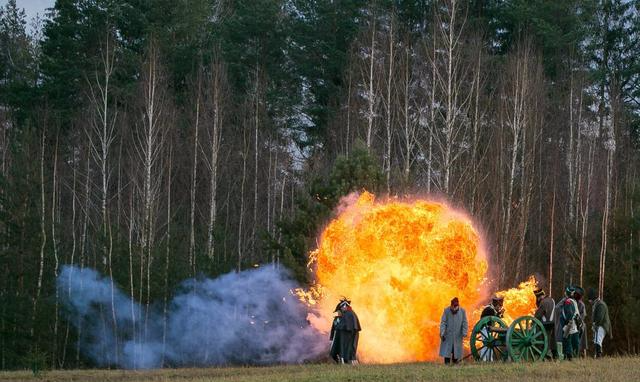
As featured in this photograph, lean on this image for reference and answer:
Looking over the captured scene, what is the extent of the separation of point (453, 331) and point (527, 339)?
177cm

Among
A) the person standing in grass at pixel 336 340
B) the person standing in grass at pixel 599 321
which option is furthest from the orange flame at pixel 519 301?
the person standing in grass at pixel 336 340

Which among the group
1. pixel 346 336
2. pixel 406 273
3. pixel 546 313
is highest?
pixel 406 273

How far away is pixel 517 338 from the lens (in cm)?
2166

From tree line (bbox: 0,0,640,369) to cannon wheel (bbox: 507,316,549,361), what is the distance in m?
11.2

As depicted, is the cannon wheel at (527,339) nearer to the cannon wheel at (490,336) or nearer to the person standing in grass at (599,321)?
the cannon wheel at (490,336)

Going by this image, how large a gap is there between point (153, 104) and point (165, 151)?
8.02 meters

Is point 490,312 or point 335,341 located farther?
point 335,341

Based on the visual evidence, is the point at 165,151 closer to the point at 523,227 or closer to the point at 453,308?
the point at 523,227

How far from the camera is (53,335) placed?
37938 millimetres

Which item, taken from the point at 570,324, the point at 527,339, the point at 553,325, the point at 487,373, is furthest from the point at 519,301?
the point at 487,373

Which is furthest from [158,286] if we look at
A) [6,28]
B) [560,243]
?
[6,28]

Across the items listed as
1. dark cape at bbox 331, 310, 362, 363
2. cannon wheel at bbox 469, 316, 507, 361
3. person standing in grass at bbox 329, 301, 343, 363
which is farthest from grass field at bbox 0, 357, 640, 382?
person standing in grass at bbox 329, 301, 343, 363

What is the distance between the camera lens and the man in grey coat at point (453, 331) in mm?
22609

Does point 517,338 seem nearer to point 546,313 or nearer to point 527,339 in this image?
point 527,339
